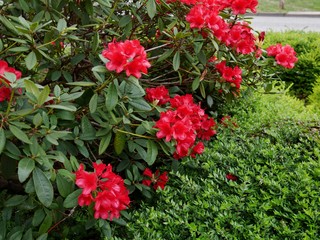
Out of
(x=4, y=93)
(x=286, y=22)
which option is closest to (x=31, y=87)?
(x=4, y=93)

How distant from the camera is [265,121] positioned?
2.52 meters

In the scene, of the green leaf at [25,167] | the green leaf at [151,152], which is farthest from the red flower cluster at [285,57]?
the green leaf at [25,167]

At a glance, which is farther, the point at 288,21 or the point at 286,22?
the point at 288,21

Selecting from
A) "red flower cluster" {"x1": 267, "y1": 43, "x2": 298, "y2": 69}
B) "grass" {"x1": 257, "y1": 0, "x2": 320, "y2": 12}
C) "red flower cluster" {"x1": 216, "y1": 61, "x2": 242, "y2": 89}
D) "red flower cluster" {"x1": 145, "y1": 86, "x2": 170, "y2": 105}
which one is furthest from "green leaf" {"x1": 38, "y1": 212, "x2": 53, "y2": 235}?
"grass" {"x1": 257, "y1": 0, "x2": 320, "y2": 12}

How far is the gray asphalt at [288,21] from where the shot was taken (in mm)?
11211

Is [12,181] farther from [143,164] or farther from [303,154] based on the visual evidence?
[303,154]

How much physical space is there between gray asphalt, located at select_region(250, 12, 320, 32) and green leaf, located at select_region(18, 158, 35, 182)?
397 inches

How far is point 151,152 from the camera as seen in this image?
1730 mm

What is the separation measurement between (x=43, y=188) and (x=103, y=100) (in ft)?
1.40

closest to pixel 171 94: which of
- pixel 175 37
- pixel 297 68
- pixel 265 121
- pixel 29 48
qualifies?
pixel 175 37

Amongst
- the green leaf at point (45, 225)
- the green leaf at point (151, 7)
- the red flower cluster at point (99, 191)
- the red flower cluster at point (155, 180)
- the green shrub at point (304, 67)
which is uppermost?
the green leaf at point (151, 7)

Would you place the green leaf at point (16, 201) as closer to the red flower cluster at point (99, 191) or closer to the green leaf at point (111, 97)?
the red flower cluster at point (99, 191)

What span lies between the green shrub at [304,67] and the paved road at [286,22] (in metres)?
6.36

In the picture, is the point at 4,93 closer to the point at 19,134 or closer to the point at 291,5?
the point at 19,134
